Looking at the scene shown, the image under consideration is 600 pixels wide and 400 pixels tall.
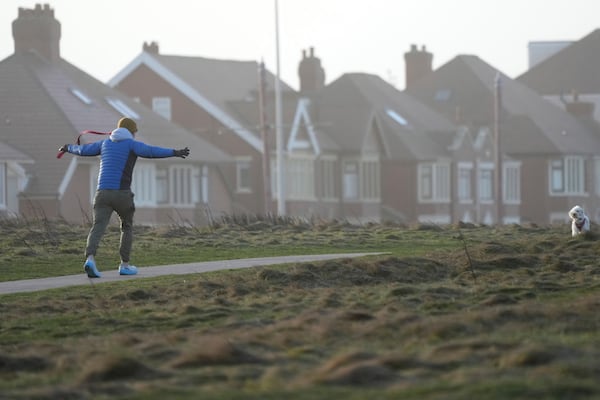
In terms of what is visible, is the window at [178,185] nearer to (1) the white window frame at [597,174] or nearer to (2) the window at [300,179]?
(2) the window at [300,179]

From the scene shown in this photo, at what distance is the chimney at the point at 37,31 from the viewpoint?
2436 inches

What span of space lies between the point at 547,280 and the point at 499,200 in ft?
157

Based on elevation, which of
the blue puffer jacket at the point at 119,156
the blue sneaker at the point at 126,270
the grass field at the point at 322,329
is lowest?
the grass field at the point at 322,329

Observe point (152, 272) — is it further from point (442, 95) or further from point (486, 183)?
point (442, 95)

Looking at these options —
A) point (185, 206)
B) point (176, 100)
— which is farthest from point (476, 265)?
point (176, 100)

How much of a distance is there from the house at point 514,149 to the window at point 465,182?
45mm

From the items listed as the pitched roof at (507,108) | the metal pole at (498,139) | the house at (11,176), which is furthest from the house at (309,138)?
the house at (11,176)

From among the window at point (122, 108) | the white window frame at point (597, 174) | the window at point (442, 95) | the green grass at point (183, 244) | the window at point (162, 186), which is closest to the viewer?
the green grass at point (183, 244)

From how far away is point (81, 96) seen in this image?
6169cm

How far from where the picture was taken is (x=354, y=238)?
26.9 metres

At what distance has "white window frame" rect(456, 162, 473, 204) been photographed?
251 ft

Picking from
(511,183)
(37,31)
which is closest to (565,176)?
(511,183)

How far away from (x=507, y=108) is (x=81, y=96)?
2954 cm

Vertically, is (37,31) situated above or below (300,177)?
above
